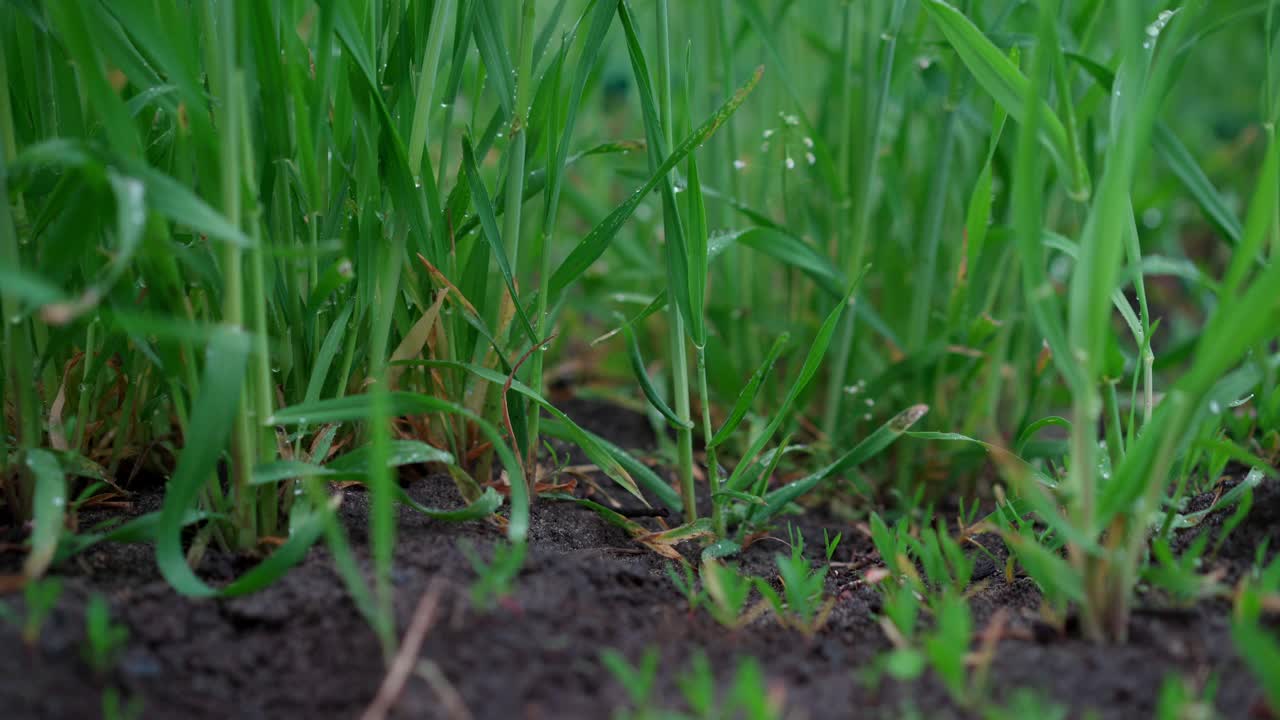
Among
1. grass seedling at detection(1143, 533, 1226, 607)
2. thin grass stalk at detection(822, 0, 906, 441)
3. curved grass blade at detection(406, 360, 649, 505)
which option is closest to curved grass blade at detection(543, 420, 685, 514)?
curved grass blade at detection(406, 360, 649, 505)

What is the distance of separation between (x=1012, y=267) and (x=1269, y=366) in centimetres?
71

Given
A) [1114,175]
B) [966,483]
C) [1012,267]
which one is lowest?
[966,483]

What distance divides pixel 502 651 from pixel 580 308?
946 millimetres

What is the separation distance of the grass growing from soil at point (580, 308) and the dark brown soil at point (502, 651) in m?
0.02

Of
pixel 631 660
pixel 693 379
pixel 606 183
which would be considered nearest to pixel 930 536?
pixel 631 660

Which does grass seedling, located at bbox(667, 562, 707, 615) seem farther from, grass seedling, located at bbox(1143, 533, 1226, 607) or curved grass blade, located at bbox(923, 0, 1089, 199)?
curved grass blade, located at bbox(923, 0, 1089, 199)

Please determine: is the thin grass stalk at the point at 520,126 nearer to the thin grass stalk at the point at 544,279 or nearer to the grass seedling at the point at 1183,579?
the thin grass stalk at the point at 544,279

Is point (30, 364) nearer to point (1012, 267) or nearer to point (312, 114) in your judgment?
point (312, 114)

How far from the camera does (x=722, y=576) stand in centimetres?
90

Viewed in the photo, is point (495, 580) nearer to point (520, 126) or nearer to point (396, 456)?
point (396, 456)

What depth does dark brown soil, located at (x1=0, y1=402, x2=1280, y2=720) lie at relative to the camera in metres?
0.74

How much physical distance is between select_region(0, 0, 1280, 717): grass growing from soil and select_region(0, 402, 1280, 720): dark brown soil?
24 mm

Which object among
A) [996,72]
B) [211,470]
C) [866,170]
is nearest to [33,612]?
[211,470]

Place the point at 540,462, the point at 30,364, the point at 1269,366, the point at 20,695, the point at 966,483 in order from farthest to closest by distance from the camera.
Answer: the point at 966,483
the point at 540,462
the point at 30,364
the point at 1269,366
the point at 20,695
